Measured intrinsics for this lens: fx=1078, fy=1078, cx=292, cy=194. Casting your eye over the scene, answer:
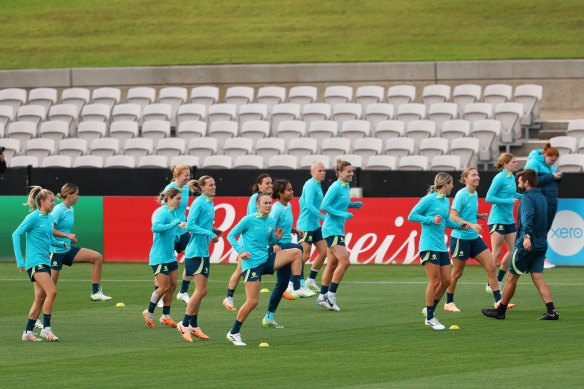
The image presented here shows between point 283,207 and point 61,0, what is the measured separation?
28.0 meters

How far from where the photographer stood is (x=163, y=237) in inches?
552

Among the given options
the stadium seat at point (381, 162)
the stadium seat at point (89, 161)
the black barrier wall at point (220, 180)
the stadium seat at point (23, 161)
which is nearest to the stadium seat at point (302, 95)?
the stadium seat at point (381, 162)

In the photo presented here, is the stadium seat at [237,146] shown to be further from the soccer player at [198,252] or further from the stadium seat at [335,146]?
the soccer player at [198,252]

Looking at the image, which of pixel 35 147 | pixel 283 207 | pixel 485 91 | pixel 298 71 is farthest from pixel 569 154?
pixel 35 147

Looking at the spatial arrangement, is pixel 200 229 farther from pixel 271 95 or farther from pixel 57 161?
pixel 271 95

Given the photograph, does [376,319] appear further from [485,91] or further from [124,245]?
[485,91]

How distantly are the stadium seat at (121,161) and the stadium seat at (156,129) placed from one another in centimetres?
196

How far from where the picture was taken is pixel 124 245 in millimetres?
24109

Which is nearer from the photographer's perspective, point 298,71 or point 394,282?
point 394,282

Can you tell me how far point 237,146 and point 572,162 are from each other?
849cm

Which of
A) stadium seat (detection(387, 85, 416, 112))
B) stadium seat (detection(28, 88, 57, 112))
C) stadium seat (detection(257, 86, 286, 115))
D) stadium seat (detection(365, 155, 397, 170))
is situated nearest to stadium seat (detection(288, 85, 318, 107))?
stadium seat (detection(257, 86, 286, 115))

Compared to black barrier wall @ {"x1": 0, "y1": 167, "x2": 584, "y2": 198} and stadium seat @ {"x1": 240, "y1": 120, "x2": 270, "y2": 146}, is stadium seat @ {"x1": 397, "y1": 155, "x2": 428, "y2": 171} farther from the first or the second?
stadium seat @ {"x1": 240, "y1": 120, "x2": 270, "y2": 146}

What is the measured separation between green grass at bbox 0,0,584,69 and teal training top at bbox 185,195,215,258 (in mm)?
19953

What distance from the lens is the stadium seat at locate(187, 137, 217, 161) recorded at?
2825 centimetres
